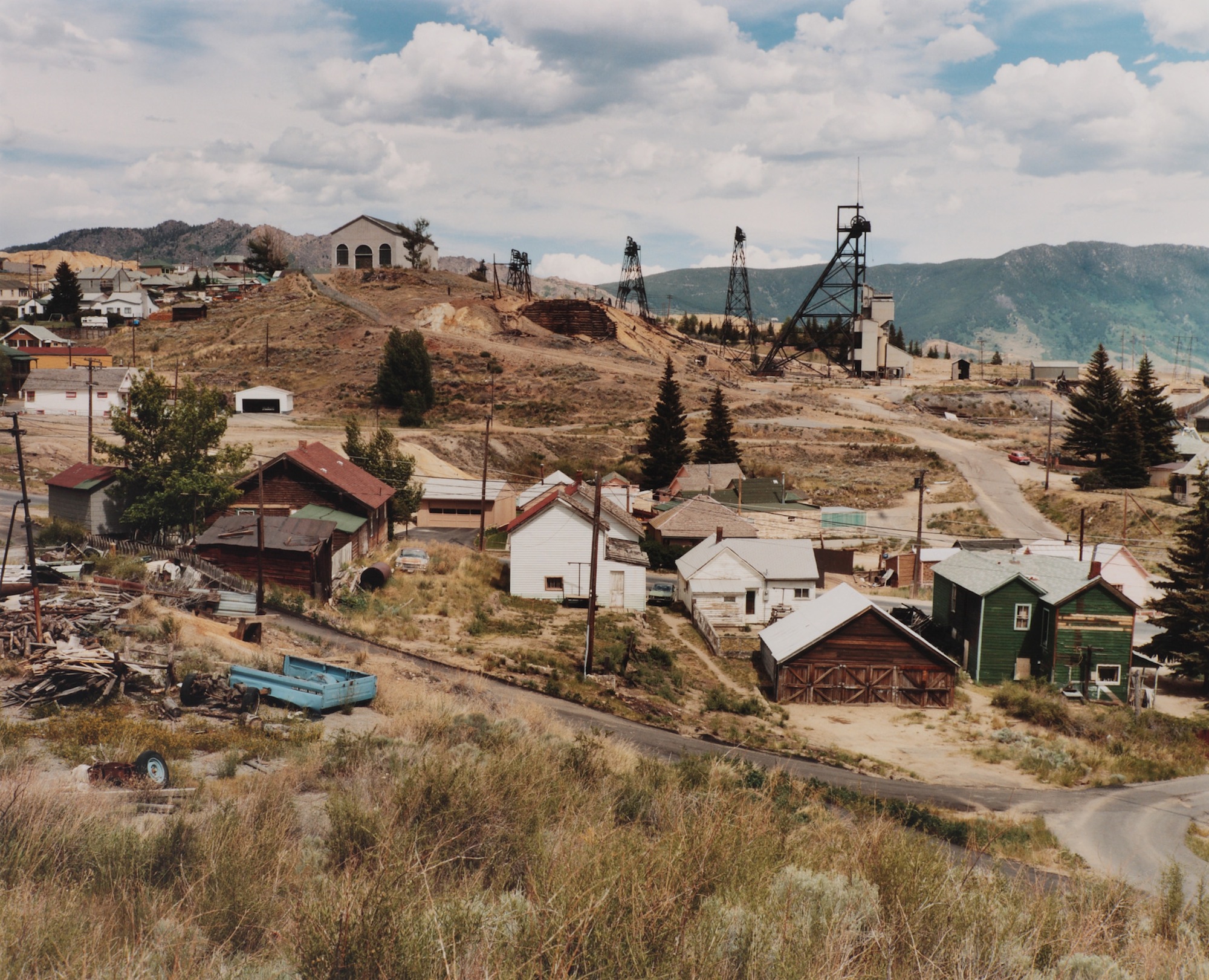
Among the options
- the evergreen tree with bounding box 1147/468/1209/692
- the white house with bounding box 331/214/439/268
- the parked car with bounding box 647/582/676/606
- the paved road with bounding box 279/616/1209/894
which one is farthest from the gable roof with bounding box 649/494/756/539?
the white house with bounding box 331/214/439/268

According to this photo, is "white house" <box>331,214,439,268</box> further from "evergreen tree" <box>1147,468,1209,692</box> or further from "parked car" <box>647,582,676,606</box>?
"evergreen tree" <box>1147,468,1209,692</box>

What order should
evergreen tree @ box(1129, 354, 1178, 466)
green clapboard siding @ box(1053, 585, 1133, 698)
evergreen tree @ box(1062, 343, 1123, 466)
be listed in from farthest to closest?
evergreen tree @ box(1062, 343, 1123, 466), evergreen tree @ box(1129, 354, 1178, 466), green clapboard siding @ box(1053, 585, 1133, 698)

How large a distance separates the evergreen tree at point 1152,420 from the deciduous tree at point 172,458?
62.5 metres

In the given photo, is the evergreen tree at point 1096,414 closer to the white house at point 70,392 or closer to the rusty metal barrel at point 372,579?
the rusty metal barrel at point 372,579

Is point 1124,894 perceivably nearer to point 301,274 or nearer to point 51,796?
point 51,796

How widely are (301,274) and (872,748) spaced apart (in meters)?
104

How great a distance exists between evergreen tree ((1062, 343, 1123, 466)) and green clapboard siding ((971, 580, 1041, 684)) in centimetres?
4358

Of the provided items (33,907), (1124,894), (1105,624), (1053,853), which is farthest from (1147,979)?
(1105,624)

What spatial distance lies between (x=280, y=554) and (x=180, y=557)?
12.5ft

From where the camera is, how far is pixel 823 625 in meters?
30.9

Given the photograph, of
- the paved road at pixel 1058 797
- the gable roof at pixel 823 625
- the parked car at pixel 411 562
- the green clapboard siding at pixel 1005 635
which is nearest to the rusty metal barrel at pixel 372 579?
the parked car at pixel 411 562

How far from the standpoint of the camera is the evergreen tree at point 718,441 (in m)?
70.1

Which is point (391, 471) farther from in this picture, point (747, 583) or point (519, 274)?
point (519, 274)

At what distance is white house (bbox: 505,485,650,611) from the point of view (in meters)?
38.2
